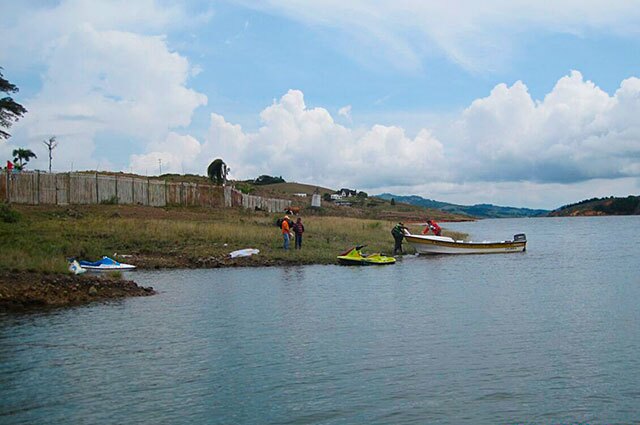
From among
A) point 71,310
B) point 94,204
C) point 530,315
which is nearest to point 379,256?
point 530,315

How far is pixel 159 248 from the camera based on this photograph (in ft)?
111

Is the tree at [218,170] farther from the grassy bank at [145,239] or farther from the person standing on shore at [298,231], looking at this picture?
the person standing on shore at [298,231]

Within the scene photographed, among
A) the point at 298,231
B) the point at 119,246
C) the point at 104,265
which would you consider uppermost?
the point at 298,231

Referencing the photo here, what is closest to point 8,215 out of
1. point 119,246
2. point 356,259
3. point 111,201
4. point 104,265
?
point 119,246

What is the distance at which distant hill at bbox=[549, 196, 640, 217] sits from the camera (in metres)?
178

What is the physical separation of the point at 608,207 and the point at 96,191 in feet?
543

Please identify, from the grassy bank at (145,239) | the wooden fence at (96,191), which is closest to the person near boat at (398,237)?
the grassy bank at (145,239)

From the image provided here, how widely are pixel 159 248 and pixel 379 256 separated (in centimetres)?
1072

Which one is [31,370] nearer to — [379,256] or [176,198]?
[379,256]

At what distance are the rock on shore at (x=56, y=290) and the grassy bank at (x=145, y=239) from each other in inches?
64.3

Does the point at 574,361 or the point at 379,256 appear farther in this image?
the point at 379,256

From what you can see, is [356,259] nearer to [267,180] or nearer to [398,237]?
[398,237]

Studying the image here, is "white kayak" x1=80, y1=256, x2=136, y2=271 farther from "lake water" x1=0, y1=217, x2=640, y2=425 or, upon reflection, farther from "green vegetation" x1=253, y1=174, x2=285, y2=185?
"green vegetation" x1=253, y1=174, x2=285, y2=185

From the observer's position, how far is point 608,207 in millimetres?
184750
